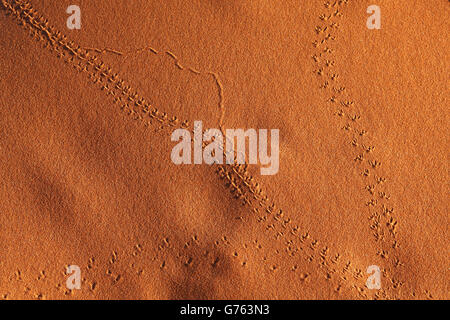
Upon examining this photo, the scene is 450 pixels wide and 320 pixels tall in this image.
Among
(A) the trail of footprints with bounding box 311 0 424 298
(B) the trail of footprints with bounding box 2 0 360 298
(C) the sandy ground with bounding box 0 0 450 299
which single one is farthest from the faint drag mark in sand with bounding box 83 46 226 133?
(A) the trail of footprints with bounding box 311 0 424 298

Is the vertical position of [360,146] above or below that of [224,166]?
above

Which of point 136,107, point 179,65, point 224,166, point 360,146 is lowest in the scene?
point 224,166

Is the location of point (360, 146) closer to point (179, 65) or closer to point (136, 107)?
point (179, 65)

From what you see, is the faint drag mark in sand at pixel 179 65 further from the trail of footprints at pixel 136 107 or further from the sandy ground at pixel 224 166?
the trail of footprints at pixel 136 107

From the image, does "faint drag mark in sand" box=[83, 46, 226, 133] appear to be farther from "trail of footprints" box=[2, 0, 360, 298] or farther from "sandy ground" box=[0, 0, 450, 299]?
"trail of footprints" box=[2, 0, 360, 298]

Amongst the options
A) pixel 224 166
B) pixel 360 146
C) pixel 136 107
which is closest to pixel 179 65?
pixel 136 107

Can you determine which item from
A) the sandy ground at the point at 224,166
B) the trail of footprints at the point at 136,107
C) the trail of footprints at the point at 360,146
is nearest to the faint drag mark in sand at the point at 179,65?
the sandy ground at the point at 224,166

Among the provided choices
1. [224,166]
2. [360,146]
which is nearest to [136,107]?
[224,166]

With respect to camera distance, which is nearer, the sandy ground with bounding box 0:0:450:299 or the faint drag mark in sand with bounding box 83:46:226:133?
the sandy ground with bounding box 0:0:450:299
